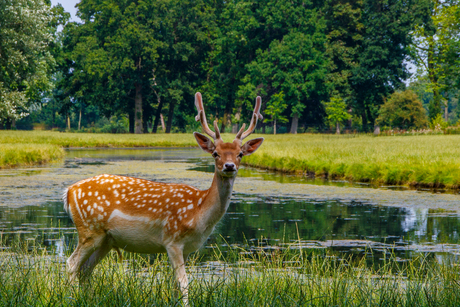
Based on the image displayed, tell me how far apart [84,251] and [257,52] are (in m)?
62.7

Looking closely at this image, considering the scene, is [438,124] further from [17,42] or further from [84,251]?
[84,251]

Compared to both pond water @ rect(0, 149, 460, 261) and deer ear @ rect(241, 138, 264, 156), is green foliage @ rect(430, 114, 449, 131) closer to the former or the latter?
pond water @ rect(0, 149, 460, 261)

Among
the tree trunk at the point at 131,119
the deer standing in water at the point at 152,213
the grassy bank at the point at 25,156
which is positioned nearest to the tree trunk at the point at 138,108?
the tree trunk at the point at 131,119

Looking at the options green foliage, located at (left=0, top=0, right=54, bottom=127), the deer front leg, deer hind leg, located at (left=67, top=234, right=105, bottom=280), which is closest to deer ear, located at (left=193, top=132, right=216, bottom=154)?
the deer front leg

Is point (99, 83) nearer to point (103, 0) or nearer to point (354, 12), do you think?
point (103, 0)

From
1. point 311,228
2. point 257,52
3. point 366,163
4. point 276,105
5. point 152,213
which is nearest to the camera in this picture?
point 152,213

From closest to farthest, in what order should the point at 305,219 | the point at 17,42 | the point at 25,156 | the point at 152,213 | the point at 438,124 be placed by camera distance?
the point at 152,213
the point at 305,219
the point at 25,156
the point at 17,42
the point at 438,124

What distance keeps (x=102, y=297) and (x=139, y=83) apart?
63285 millimetres

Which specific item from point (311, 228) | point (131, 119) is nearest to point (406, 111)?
point (131, 119)

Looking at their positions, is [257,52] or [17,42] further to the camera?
[257,52]

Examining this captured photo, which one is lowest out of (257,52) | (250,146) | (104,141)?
(104,141)

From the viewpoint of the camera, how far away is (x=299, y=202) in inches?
608

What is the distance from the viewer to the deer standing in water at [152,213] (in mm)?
5746

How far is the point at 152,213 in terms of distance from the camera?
5.96m
